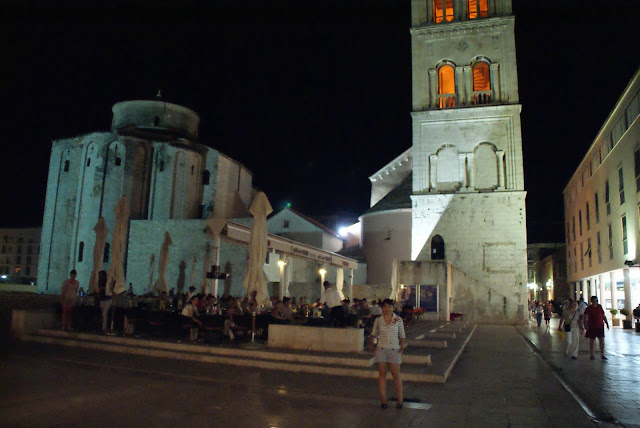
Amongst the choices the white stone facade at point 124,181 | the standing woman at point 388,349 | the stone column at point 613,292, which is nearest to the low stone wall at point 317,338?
the standing woman at point 388,349

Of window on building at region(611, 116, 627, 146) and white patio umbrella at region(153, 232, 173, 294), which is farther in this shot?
window on building at region(611, 116, 627, 146)

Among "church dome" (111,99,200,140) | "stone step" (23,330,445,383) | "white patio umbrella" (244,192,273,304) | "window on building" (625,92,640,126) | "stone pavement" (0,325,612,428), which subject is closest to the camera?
"stone pavement" (0,325,612,428)

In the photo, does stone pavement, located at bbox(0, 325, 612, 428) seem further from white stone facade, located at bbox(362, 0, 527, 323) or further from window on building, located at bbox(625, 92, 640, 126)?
white stone facade, located at bbox(362, 0, 527, 323)

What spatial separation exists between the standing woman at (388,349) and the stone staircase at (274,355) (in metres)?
1.86

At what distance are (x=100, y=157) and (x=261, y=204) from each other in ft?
97.5

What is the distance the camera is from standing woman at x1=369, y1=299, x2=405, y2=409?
608cm

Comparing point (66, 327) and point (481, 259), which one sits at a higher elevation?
point (481, 259)

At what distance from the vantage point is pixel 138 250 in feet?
116

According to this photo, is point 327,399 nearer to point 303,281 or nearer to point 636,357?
point 636,357

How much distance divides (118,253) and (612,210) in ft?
83.2

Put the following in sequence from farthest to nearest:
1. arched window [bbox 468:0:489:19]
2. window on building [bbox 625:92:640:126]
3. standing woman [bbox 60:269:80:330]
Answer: arched window [bbox 468:0:489:19], window on building [bbox 625:92:640:126], standing woman [bbox 60:269:80:330]

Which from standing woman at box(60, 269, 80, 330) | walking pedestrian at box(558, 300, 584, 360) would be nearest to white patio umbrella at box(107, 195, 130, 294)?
standing woman at box(60, 269, 80, 330)

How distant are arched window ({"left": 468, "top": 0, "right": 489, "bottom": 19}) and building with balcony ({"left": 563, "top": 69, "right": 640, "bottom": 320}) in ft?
34.8

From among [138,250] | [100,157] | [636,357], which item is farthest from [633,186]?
[100,157]
